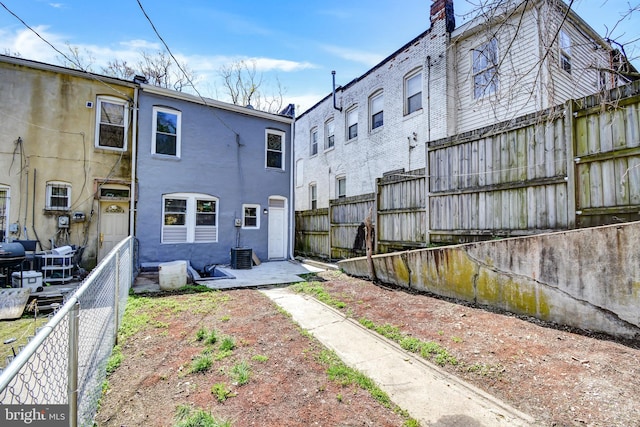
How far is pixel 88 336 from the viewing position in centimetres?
280

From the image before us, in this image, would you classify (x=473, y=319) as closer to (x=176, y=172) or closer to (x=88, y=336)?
(x=88, y=336)

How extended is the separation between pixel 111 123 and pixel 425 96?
10206 mm

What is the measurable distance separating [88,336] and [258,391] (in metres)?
1.63

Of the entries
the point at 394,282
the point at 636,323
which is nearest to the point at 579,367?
the point at 636,323

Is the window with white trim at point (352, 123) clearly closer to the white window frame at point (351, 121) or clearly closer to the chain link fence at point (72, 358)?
the white window frame at point (351, 121)

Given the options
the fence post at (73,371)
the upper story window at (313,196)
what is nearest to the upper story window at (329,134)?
the upper story window at (313,196)

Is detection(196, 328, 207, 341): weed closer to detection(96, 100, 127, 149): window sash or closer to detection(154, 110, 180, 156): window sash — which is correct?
detection(154, 110, 180, 156): window sash

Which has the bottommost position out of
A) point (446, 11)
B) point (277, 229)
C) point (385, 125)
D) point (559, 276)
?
point (559, 276)

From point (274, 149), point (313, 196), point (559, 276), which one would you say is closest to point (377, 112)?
point (274, 149)

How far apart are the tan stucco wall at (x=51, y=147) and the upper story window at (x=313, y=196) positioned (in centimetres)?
909

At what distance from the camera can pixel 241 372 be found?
3.24m

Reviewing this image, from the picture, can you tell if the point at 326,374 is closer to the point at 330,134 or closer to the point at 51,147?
the point at 51,147

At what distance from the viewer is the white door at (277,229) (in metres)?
12.2

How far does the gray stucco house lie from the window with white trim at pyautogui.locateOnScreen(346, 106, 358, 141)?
3.05m
